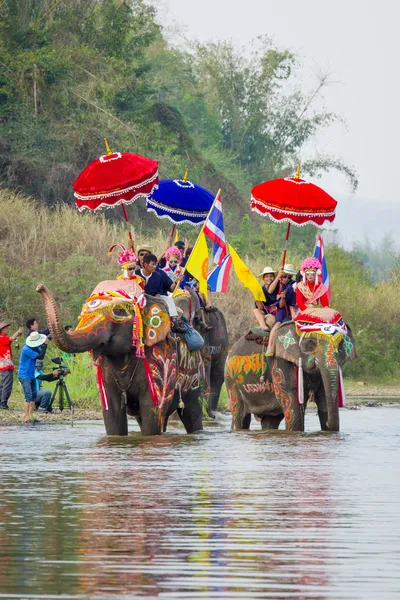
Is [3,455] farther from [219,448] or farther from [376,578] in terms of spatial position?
[376,578]

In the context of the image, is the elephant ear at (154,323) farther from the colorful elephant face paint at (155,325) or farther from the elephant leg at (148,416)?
the elephant leg at (148,416)

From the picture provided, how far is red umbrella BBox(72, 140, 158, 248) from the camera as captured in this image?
19.2m

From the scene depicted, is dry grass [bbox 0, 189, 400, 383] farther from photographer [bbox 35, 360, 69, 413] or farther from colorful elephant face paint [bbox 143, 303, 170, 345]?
colorful elephant face paint [bbox 143, 303, 170, 345]

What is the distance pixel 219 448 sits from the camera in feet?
56.2

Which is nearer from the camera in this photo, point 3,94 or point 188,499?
point 188,499

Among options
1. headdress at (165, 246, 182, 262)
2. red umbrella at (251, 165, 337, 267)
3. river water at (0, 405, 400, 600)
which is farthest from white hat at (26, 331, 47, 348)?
red umbrella at (251, 165, 337, 267)

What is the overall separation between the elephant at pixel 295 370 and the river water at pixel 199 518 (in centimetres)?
54

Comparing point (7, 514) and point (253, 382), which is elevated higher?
point (7, 514)

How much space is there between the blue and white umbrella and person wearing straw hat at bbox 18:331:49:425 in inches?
97.9

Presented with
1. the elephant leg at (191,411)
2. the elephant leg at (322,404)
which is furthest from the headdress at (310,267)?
the elephant leg at (191,411)

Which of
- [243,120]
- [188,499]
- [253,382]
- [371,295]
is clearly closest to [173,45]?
[243,120]

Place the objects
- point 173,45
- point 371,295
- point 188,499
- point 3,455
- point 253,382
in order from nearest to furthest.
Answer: point 188,499, point 3,455, point 253,382, point 371,295, point 173,45

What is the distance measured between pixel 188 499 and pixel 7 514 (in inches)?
62.6

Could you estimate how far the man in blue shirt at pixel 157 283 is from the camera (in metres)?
17.7
